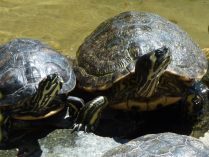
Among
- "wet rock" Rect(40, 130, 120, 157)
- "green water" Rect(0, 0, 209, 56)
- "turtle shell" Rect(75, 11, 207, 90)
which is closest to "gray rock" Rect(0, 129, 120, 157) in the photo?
"wet rock" Rect(40, 130, 120, 157)

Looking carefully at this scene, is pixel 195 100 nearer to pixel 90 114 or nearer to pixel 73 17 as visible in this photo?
pixel 90 114

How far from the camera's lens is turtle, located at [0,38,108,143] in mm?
4305

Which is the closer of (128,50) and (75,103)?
(75,103)

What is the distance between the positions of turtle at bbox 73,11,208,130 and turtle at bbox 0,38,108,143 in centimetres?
22


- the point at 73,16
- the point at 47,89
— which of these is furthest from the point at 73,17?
the point at 47,89

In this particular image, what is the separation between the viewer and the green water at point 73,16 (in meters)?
8.02

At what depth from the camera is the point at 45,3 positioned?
9.16 metres

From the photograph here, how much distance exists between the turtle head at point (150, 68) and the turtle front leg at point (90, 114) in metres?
0.42

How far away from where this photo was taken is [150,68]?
4605mm

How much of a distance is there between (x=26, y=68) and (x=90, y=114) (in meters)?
0.75

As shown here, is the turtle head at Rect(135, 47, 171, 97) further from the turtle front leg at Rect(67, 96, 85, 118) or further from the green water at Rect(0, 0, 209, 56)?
the green water at Rect(0, 0, 209, 56)

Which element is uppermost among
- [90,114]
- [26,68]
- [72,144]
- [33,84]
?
[26,68]

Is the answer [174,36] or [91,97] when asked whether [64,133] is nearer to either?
[91,97]

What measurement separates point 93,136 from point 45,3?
517cm
